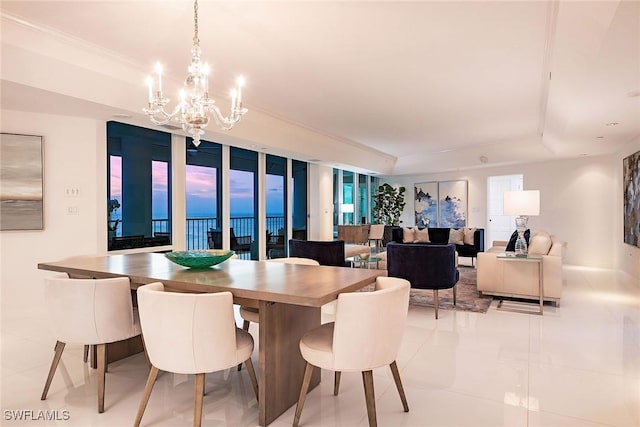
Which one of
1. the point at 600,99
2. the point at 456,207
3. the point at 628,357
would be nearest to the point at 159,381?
the point at 628,357

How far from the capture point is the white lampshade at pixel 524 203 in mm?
4594

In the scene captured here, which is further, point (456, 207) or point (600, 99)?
point (456, 207)

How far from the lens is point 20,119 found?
163 inches

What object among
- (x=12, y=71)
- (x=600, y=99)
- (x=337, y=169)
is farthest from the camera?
(x=337, y=169)

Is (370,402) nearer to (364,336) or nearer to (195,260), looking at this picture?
(364,336)

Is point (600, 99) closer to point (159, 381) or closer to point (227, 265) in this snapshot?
point (227, 265)

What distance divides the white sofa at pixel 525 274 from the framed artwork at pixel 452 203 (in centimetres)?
569

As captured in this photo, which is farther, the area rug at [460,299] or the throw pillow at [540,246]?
the throw pillow at [540,246]

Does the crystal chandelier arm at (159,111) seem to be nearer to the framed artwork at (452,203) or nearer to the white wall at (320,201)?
the white wall at (320,201)

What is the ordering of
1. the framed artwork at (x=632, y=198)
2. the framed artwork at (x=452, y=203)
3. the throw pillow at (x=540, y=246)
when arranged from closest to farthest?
the throw pillow at (x=540, y=246) → the framed artwork at (x=632, y=198) → the framed artwork at (x=452, y=203)

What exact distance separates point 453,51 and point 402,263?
7.55 feet

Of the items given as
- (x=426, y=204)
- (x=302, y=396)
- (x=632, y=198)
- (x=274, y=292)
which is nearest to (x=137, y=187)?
(x=274, y=292)

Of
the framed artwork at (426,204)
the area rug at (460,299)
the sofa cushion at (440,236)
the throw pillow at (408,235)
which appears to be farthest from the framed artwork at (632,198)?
the framed artwork at (426,204)

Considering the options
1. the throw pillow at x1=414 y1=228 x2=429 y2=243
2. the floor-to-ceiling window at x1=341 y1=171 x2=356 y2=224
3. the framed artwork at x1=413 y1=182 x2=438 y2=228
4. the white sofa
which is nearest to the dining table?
the white sofa
